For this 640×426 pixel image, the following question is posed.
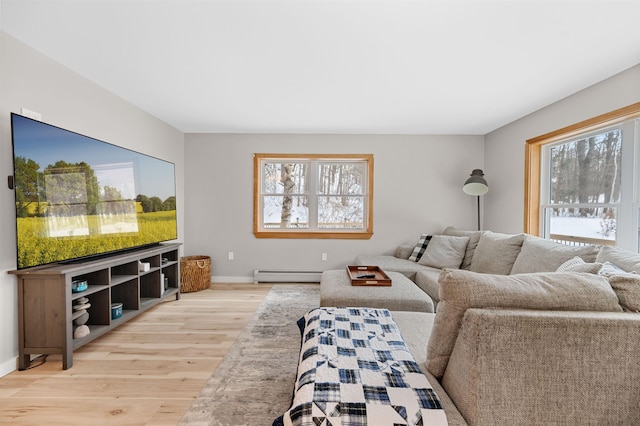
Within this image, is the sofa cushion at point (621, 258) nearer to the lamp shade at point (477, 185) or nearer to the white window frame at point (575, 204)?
the white window frame at point (575, 204)

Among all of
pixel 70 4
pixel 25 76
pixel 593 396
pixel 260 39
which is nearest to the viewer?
pixel 593 396

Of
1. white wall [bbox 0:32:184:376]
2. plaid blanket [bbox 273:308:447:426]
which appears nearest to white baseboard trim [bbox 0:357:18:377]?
white wall [bbox 0:32:184:376]

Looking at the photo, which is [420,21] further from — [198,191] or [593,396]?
[198,191]

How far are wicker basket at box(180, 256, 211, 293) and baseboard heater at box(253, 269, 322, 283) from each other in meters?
0.70

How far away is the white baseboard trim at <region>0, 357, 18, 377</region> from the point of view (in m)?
1.90

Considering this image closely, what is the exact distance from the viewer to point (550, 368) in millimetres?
933

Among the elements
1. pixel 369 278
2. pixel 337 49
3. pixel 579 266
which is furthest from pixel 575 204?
pixel 337 49

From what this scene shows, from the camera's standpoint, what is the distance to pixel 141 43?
199 cm

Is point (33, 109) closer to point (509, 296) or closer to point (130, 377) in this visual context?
point (130, 377)

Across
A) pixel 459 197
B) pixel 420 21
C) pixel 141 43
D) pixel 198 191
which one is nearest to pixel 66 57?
pixel 141 43

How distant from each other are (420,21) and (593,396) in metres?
1.99

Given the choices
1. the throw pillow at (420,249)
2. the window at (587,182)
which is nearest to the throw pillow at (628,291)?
the window at (587,182)

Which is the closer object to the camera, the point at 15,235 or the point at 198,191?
the point at 15,235

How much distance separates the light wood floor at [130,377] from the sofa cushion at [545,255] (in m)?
2.69
